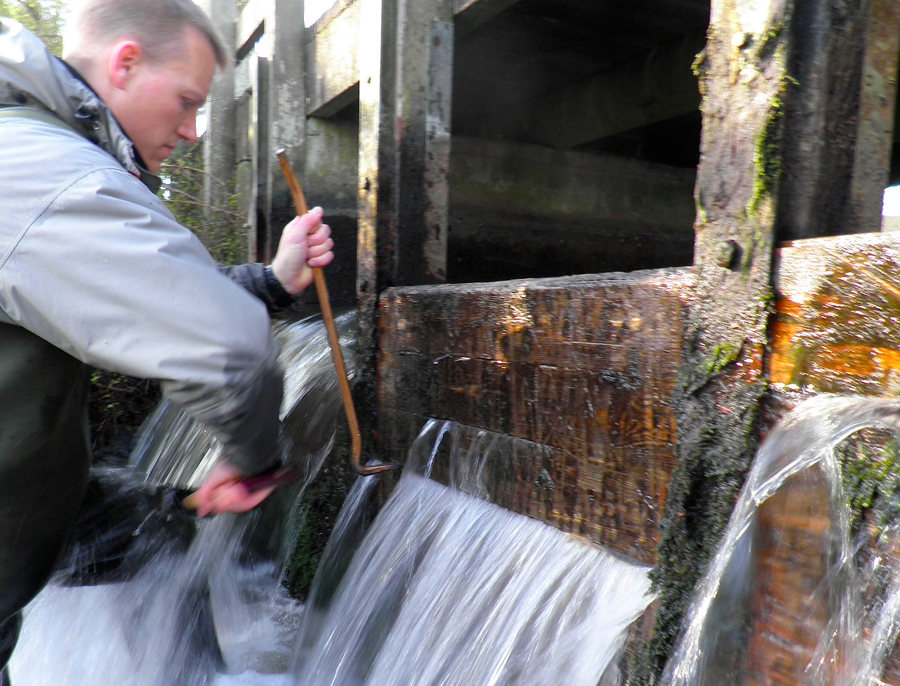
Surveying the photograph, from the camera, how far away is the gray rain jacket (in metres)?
1.38

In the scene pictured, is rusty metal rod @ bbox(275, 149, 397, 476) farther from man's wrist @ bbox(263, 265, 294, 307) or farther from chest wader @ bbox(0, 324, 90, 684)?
chest wader @ bbox(0, 324, 90, 684)

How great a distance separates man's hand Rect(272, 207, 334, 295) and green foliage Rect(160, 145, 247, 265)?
4912 mm

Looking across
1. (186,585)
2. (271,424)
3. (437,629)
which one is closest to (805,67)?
(271,424)

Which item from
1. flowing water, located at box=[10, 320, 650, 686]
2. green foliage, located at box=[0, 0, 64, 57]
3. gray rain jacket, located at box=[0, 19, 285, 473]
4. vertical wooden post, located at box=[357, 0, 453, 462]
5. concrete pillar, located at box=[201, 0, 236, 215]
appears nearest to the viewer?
gray rain jacket, located at box=[0, 19, 285, 473]

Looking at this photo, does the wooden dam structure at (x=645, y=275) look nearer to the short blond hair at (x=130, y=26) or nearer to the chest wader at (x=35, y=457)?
the short blond hair at (x=130, y=26)

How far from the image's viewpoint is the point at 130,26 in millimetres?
1793

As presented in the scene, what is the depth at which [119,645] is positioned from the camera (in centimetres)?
295

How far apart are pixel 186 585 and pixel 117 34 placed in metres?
2.24

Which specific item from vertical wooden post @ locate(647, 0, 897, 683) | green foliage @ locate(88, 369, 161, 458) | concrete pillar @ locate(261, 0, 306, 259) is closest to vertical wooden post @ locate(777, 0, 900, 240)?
vertical wooden post @ locate(647, 0, 897, 683)

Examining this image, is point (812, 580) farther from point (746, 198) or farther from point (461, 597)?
point (461, 597)

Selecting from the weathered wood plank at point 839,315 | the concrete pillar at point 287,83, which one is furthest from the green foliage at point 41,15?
the weathered wood plank at point 839,315

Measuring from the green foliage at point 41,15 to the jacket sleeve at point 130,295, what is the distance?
26.5 ft

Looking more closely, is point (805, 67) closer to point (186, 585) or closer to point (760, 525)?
point (760, 525)

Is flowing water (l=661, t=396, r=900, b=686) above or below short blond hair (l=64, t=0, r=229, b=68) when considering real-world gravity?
below
